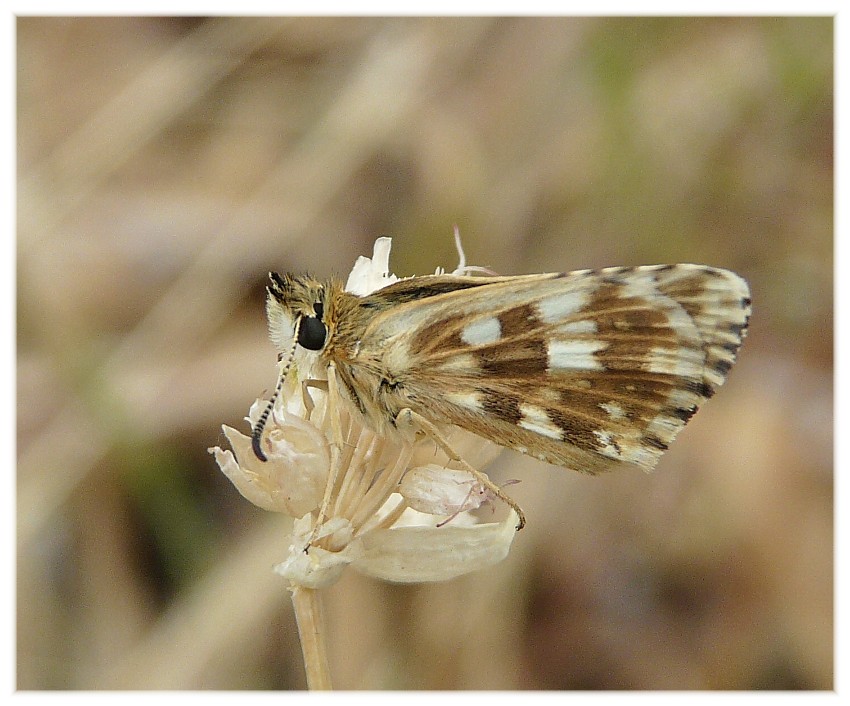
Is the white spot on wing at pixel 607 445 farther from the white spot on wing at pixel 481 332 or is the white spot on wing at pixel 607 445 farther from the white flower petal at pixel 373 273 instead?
the white flower petal at pixel 373 273

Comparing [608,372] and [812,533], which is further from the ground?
[608,372]

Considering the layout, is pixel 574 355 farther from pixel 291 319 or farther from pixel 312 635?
pixel 312 635

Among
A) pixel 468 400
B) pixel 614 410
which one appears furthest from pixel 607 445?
pixel 468 400

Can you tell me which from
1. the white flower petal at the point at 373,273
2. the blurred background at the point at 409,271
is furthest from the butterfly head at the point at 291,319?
the blurred background at the point at 409,271
